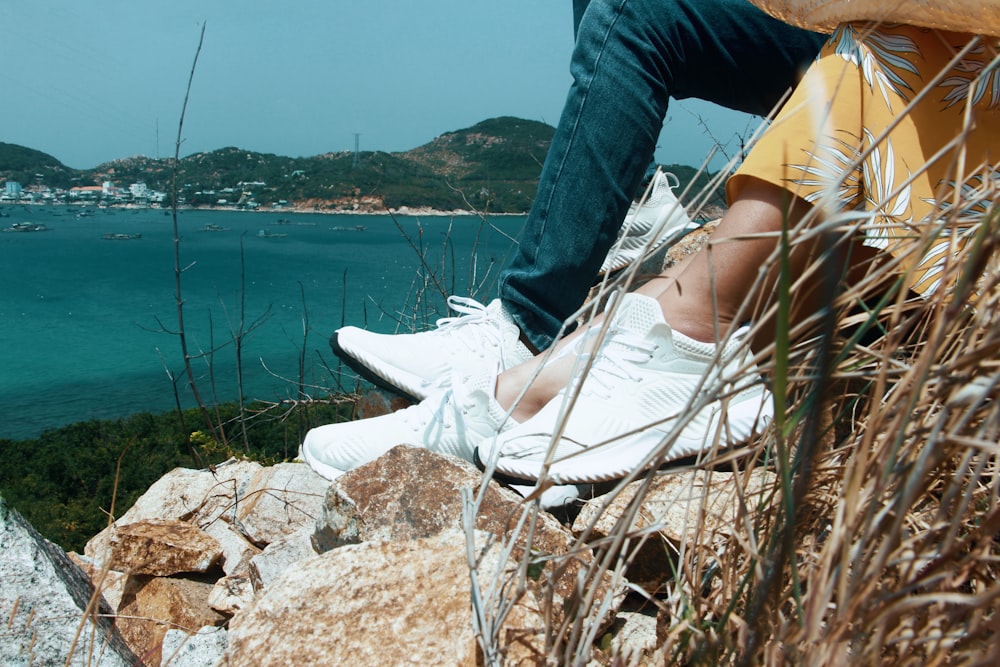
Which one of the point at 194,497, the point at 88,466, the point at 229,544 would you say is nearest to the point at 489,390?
the point at 229,544

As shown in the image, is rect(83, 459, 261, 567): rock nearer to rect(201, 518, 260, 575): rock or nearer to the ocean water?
rect(201, 518, 260, 575): rock

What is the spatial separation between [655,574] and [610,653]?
36 centimetres

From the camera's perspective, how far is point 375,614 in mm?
813

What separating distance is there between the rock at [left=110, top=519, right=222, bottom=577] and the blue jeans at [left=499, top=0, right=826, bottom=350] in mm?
878

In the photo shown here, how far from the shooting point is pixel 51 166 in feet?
188

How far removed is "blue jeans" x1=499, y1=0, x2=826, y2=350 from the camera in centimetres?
155

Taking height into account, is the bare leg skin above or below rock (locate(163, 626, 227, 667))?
above

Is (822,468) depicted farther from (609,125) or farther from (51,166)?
(51,166)

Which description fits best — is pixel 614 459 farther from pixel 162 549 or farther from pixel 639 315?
pixel 162 549

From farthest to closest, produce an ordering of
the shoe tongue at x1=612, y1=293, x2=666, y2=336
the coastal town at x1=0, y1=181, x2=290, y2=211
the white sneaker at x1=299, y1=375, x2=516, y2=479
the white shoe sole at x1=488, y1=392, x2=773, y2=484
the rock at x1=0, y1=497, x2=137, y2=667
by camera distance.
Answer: the coastal town at x1=0, y1=181, x2=290, y2=211
the white sneaker at x1=299, y1=375, x2=516, y2=479
the shoe tongue at x1=612, y1=293, x2=666, y2=336
the white shoe sole at x1=488, y1=392, x2=773, y2=484
the rock at x1=0, y1=497, x2=137, y2=667

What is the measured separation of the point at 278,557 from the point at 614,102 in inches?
45.9

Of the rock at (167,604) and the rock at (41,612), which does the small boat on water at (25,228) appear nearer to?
the rock at (167,604)

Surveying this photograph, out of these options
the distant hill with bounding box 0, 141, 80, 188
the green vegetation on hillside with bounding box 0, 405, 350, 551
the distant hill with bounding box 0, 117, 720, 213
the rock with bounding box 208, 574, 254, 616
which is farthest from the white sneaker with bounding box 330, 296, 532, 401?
the distant hill with bounding box 0, 141, 80, 188

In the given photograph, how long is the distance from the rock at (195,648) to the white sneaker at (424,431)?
0.52 metres
